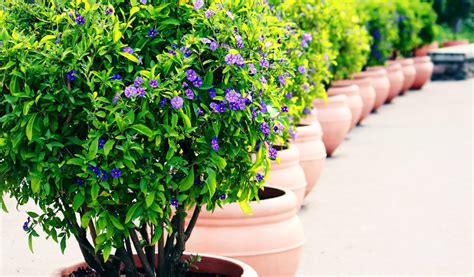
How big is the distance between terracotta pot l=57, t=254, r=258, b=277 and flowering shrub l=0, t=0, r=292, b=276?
13.1 inches

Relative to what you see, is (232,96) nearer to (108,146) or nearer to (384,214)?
(108,146)

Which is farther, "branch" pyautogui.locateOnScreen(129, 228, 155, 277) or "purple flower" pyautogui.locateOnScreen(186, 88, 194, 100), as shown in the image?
"branch" pyautogui.locateOnScreen(129, 228, 155, 277)

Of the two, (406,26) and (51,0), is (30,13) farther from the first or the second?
(406,26)

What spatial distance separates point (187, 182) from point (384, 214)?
155 inches

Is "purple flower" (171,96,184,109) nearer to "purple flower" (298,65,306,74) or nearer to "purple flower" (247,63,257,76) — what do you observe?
"purple flower" (247,63,257,76)

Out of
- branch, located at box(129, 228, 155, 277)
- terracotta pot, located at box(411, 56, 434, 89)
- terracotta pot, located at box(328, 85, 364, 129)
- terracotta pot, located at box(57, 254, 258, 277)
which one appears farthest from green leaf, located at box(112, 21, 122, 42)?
terracotta pot, located at box(411, 56, 434, 89)

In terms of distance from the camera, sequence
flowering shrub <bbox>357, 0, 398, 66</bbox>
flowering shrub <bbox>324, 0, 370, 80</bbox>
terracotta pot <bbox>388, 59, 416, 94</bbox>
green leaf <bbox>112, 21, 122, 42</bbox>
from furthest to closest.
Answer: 1. terracotta pot <bbox>388, 59, 416, 94</bbox>
2. flowering shrub <bbox>357, 0, 398, 66</bbox>
3. flowering shrub <bbox>324, 0, 370, 80</bbox>
4. green leaf <bbox>112, 21, 122, 42</bbox>

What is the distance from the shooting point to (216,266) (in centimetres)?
380

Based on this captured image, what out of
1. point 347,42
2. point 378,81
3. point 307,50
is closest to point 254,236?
point 307,50

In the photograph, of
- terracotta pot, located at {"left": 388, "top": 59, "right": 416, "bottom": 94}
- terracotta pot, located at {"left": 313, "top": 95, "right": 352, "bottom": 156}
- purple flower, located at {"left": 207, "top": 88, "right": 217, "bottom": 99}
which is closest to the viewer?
purple flower, located at {"left": 207, "top": 88, "right": 217, "bottom": 99}

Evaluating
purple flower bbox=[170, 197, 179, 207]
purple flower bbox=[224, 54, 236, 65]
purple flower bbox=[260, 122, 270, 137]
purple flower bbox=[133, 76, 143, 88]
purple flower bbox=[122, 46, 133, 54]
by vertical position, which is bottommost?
purple flower bbox=[170, 197, 179, 207]

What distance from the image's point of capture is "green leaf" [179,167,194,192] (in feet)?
10.4

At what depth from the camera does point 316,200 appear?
7.32 m

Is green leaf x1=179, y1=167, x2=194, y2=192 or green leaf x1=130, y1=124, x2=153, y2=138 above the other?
green leaf x1=130, y1=124, x2=153, y2=138
